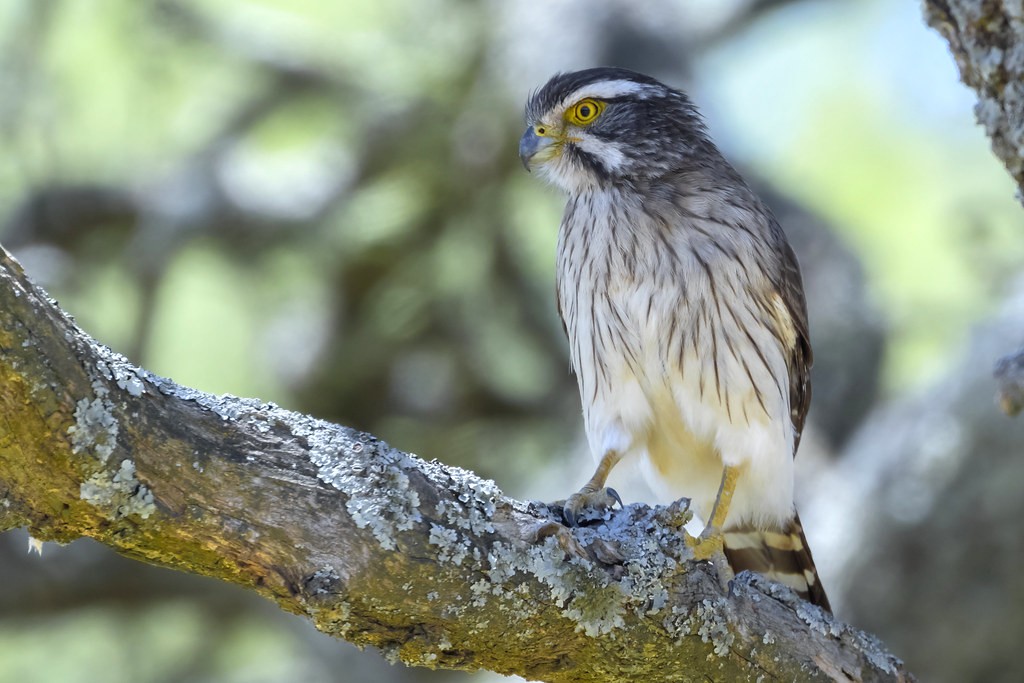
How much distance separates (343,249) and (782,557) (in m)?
3.51

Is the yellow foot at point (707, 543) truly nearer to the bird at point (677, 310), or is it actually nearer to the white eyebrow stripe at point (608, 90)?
the bird at point (677, 310)

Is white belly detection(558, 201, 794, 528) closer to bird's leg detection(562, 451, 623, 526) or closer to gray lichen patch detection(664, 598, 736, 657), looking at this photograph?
bird's leg detection(562, 451, 623, 526)

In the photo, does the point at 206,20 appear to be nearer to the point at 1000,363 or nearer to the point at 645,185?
the point at 645,185

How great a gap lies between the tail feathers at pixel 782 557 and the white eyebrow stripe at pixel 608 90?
6.65ft

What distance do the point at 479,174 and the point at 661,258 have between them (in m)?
2.93

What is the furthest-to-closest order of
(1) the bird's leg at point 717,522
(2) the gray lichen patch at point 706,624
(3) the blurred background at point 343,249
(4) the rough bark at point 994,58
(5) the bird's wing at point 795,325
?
(3) the blurred background at point 343,249
(5) the bird's wing at point 795,325
(1) the bird's leg at point 717,522
(2) the gray lichen patch at point 706,624
(4) the rough bark at point 994,58

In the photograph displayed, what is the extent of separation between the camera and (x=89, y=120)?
7.72m

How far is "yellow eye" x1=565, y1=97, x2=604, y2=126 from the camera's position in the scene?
5086mm

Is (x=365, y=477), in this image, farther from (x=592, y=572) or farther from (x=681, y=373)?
(x=681, y=373)

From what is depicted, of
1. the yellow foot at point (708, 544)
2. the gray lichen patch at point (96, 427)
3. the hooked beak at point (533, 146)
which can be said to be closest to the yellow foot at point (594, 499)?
the yellow foot at point (708, 544)

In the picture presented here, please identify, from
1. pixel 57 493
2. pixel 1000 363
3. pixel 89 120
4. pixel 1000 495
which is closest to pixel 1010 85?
pixel 1000 363

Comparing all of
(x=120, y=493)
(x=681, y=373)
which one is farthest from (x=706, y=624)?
(x=120, y=493)

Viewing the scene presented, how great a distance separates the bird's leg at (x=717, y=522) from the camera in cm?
404

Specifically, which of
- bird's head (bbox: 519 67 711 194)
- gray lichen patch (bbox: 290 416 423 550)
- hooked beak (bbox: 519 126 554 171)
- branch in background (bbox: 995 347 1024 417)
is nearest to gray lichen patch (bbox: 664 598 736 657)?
gray lichen patch (bbox: 290 416 423 550)
